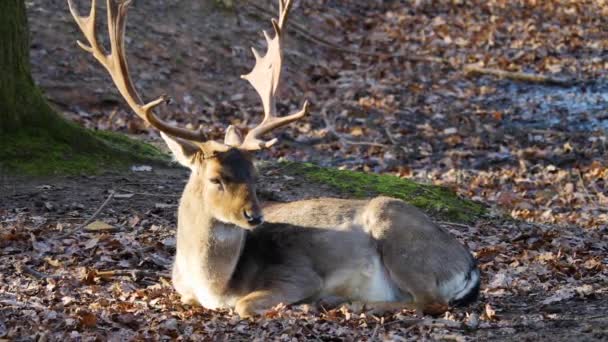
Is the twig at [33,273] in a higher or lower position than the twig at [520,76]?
higher

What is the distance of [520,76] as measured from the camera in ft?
59.4

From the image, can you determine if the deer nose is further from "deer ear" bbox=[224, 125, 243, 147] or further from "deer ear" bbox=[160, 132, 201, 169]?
"deer ear" bbox=[224, 125, 243, 147]

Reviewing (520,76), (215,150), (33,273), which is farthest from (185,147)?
(520,76)

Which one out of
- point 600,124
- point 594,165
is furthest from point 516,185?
point 600,124

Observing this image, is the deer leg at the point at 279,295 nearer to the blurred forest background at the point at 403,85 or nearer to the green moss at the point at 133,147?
the green moss at the point at 133,147

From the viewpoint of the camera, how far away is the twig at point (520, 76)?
17859 mm

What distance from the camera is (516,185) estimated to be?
13.1 m

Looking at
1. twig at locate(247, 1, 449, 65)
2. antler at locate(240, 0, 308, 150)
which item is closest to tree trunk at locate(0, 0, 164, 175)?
antler at locate(240, 0, 308, 150)

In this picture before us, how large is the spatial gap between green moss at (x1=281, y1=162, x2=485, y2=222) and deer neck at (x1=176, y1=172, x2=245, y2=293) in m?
3.26

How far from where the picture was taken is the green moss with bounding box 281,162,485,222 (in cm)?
1038

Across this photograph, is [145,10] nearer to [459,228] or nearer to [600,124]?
[600,124]

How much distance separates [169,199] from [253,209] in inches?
127

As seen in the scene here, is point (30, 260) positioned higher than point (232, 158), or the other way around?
point (232, 158)

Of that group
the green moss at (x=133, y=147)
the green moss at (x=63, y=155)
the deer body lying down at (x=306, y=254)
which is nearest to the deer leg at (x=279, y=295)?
the deer body lying down at (x=306, y=254)
